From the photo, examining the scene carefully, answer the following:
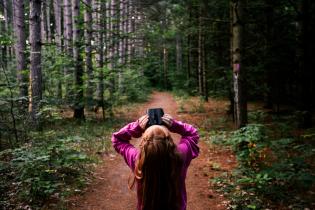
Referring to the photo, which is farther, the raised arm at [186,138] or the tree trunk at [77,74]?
the tree trunk at [77,74]

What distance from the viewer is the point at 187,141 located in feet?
10.4

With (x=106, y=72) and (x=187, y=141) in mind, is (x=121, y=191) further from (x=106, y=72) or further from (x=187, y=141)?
(x=106, y=72)

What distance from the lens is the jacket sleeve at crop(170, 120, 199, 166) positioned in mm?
3070

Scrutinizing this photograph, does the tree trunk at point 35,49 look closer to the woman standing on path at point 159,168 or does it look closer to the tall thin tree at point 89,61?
the tall thin tree at point 89,61

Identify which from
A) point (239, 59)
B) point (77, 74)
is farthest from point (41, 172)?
point (77, 74)

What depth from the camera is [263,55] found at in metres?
15.2

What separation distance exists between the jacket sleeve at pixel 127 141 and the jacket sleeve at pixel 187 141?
1.04ft

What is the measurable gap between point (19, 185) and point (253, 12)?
43.9 feet

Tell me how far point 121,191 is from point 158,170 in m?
5.12

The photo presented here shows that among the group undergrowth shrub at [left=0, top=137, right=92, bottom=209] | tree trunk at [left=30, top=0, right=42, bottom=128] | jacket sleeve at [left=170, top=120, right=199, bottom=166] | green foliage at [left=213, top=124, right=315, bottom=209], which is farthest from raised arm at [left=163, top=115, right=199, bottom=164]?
tree trunk at [left=30, top=0, right=42, bottom=128]

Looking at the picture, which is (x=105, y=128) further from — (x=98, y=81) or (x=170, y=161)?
(x=170, y=161)

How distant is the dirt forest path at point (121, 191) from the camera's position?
6766mm

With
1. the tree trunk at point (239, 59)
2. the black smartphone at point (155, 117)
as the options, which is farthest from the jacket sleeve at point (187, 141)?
the tree trunk at point (239, 59)

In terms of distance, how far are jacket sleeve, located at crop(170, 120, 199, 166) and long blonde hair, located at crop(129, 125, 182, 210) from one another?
0.23 meters
